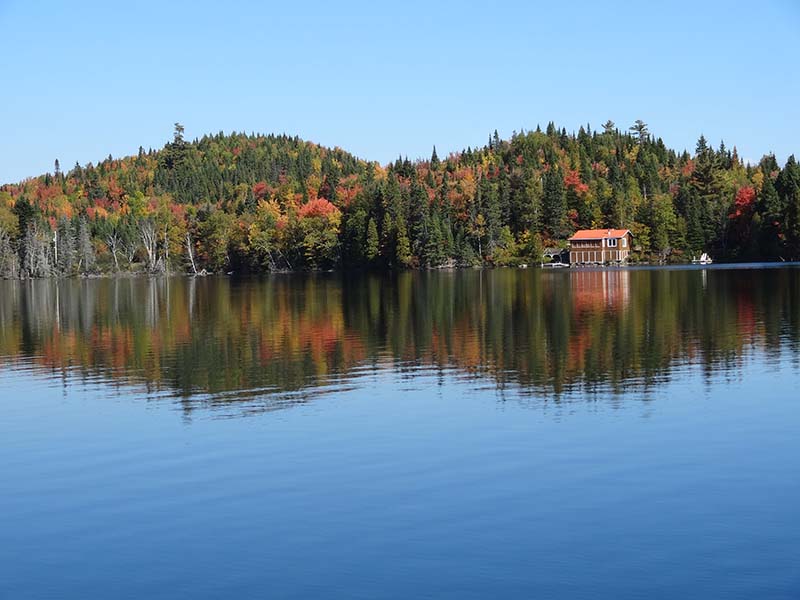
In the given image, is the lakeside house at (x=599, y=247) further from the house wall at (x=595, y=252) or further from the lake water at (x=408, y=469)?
the lake water at (x=408, y=469)

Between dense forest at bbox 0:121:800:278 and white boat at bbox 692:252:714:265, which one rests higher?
dense forest at bbox 0:121:800:278

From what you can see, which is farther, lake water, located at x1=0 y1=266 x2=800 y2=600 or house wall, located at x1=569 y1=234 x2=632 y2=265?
house wall, located at x1=569 y1=234 x2=632 y2=265

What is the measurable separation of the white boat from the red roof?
11857mm

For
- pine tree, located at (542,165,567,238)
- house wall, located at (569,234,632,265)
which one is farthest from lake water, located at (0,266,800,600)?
pine tree, located at (542,165,567,238)

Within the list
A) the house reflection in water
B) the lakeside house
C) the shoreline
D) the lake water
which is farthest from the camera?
the lakeside house

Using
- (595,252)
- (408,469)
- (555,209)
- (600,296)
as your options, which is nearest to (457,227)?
(555,209)

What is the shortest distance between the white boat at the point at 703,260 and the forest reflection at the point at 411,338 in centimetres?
7830

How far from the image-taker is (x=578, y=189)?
585 feet

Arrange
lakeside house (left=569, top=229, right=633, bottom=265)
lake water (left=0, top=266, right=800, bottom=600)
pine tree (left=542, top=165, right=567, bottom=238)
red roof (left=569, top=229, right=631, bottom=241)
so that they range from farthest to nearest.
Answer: pine tree (left=542, top=165, right=567, bottom=238), red roof (left=569, top=229, right=631, bottom=241), lakeside house (left=569, top=229, right=633, bottom=265), lake water (left=0, top=266, right=800, bottom=600)

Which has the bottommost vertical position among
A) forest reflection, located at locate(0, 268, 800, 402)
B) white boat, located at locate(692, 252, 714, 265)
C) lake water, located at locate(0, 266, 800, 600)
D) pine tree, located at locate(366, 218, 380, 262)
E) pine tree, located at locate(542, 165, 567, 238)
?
lake water, located at locate(0, 266, 800, 600)

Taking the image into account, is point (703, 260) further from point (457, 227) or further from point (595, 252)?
point (457, 227)

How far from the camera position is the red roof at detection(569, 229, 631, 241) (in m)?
157

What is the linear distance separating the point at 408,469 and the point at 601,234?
142163mm

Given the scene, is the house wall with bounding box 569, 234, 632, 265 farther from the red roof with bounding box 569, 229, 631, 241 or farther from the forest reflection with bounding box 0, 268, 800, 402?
the forest reflection with bounding box 0, 268, 800, 402
